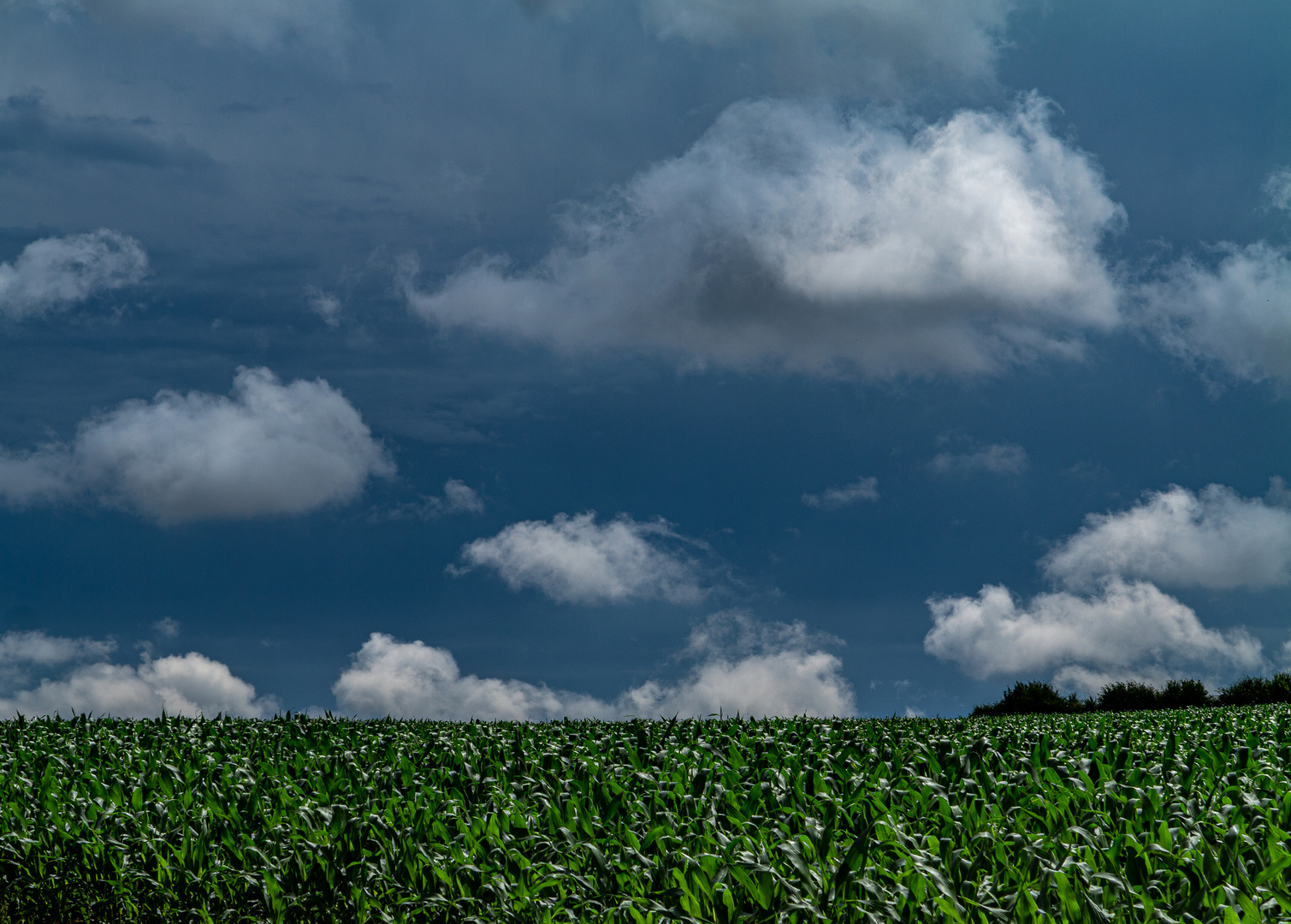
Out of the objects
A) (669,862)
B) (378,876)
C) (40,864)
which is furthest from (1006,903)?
(40,864)

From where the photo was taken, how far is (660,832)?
693cm

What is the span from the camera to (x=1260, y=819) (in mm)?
7430

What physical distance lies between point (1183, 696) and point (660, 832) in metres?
39.5

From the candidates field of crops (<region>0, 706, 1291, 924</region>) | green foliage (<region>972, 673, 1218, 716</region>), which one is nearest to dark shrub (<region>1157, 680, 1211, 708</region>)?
green foliage (<region>972, 673, 1218, 716</region>)

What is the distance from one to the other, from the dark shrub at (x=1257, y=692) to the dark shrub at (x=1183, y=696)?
0.71 metres

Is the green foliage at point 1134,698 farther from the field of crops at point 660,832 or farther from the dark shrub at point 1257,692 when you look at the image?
the field of crops at point 660,832

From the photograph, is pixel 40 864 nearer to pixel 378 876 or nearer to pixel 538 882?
pixel 378 876

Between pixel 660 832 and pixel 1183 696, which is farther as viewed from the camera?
pixel 1183 696

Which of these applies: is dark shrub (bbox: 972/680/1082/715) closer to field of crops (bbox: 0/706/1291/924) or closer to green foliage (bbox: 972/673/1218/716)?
green foliage (bbox: 972/673/1218/716)

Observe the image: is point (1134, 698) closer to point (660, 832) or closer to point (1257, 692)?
point (1257, 692)

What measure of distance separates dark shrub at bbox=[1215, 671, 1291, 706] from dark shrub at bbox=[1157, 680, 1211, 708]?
71 centimetres

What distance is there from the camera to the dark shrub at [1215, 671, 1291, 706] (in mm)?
37219

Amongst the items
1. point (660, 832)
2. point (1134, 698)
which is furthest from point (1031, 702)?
point (660, 832)

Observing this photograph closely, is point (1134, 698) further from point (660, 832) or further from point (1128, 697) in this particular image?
point (660, 832)
